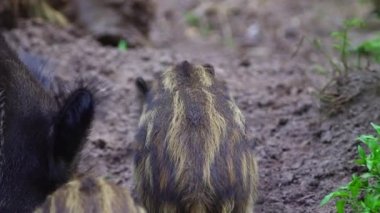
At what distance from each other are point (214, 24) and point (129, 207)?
7181mm

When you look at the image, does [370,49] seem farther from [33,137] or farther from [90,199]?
[90,199]

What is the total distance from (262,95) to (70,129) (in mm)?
2721

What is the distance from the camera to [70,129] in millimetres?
4961

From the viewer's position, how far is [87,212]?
4238 millimetres

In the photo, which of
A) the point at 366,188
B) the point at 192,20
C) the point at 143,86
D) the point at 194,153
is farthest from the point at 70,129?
the point at 192,20

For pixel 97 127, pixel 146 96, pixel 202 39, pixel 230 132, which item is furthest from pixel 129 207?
pixel 202 39

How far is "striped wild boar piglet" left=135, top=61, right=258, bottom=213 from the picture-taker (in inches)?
180

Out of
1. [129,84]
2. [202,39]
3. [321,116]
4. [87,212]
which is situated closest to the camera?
[87,212]

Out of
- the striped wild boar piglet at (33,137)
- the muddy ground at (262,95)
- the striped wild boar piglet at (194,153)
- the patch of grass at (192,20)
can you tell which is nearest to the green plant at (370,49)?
the muddy ground at (262,95)

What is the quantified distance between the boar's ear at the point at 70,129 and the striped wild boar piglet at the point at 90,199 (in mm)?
513

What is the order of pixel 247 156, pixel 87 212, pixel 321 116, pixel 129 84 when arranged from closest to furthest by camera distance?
1. pixel 87 212
2. pixel 247 156
3. pixel 321 116
4. pixel 129 84

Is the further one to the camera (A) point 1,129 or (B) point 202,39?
(B) point 202,39

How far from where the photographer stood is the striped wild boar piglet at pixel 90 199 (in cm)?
425

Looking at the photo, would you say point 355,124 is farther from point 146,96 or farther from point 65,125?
point 65,125
